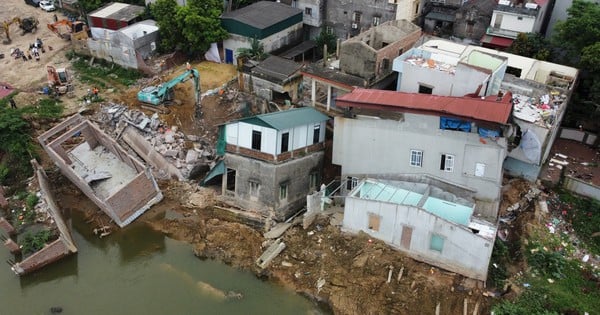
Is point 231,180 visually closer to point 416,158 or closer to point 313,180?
point 313,180

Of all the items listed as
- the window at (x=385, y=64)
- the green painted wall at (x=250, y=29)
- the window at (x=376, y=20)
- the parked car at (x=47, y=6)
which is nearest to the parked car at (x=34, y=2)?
the parked car at (x=47, y=6)

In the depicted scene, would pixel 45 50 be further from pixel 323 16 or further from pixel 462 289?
pixel 462 289

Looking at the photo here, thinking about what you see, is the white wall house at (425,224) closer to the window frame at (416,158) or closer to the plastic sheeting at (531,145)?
the window frame at (416,158)

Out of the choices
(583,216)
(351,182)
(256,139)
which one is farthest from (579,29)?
(256,139)

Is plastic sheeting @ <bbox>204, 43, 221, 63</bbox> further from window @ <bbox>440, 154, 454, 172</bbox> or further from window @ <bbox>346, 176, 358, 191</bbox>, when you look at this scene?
window @ <bbox>440, 154, 454, 172</bbox>

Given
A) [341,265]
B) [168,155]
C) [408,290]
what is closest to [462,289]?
[408,290]

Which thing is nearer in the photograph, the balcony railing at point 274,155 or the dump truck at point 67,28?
the balcony railing at point 274,155
